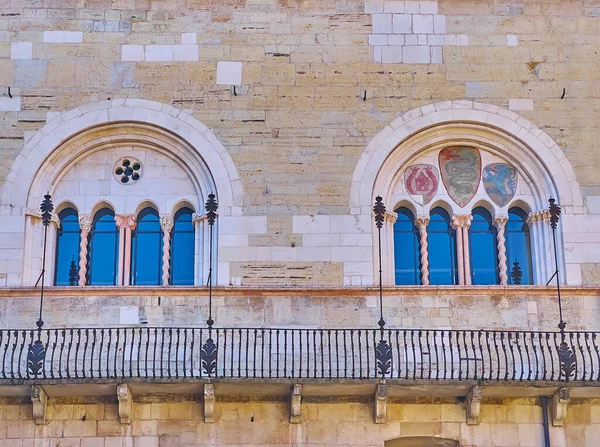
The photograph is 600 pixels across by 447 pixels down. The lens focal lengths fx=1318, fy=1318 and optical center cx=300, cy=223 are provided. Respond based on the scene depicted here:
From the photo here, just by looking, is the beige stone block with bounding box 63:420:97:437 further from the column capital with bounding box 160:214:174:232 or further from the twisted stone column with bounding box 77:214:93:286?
the column capital with bounding box 160:214:174:232

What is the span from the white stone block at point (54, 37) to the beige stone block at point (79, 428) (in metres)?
5.31

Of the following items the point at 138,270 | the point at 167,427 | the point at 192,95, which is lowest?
the point at 167,427

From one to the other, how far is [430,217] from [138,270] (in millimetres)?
3916

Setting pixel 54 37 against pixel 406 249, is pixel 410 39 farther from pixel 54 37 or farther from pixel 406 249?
pixel 54 37

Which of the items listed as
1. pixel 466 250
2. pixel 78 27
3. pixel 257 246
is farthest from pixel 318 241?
pixel 78 27

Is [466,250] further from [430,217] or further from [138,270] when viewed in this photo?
[138,270]

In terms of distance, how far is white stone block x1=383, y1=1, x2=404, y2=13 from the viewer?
18.1 meters

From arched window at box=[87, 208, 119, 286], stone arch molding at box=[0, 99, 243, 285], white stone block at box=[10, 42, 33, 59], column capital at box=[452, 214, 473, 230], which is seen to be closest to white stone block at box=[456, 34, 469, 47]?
column capital at box=[452, 214, 473, 230]

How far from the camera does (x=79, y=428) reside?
15680 millimetres

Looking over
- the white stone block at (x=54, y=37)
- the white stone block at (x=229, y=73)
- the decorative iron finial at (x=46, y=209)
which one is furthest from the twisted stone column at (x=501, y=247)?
the white stone block at (x=54, y=37)

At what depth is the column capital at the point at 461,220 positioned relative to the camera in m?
17.3

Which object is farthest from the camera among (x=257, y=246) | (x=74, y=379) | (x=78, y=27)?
(x=78, y=27)

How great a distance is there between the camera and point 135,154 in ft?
57.8

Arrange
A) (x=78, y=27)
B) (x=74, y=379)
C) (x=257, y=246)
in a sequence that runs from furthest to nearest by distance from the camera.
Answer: (x=78, y=27), (x=257, y=246), (x=74, y=379)
